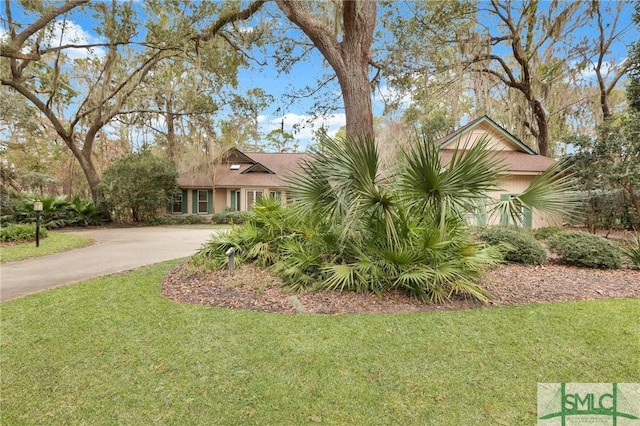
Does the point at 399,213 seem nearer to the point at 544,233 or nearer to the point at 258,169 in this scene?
the point at 544,233

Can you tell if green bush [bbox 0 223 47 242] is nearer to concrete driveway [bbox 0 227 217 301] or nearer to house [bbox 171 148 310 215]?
concrete driveway [bbox 0 227 217 301]

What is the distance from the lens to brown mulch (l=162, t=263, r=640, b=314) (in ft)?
14.1

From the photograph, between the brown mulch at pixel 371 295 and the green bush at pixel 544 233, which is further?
the green bush at pixel 544 233

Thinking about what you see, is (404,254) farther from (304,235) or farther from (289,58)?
(289,58)

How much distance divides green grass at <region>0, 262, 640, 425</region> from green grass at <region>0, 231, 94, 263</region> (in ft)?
16.0

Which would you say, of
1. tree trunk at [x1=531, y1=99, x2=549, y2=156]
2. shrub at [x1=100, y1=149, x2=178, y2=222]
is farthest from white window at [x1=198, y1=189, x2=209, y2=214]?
tree trunk at [x1=531, y1=99, x2=549, y2=156]

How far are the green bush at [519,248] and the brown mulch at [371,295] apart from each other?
0.43m

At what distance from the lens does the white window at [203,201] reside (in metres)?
21.3

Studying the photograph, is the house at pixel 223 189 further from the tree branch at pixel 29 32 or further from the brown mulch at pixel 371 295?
the brown mulch at pixel 371 295

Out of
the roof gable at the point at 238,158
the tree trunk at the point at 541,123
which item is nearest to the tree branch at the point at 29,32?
the roof gable at the point at 238,158

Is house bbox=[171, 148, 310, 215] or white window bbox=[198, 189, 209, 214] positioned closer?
house bbox=[171, 148, 310, 215]

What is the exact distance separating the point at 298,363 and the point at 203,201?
20.0 m

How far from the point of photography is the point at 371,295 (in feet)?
14.9

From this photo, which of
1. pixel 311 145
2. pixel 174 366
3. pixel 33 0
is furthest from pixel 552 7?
pixel 33 0
